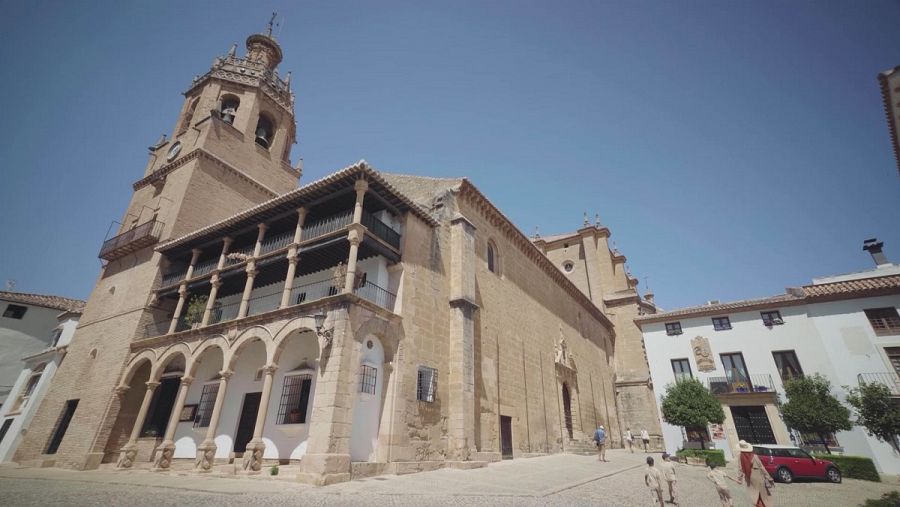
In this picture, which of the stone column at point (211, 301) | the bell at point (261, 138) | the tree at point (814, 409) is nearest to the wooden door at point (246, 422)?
the stone column at point (211, 301)

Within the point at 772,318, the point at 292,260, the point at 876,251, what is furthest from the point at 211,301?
the point at 876,251

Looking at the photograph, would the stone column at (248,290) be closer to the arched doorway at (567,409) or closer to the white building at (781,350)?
the arched doorway at (567,409)

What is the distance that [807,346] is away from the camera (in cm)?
1798

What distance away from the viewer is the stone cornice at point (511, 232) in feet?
54.0

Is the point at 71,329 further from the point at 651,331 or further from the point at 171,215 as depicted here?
the point at 651,331

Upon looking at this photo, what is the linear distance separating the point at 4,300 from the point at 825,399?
4283cm

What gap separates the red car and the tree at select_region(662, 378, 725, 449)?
5172mm

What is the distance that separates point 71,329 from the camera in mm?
20391

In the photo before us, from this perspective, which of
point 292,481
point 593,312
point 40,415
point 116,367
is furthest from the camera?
point 593,312

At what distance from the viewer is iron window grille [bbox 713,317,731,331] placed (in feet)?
67.1

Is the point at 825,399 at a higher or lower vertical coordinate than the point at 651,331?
lower

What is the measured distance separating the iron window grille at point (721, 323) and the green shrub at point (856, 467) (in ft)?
27.2

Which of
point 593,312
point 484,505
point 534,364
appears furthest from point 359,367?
point 593,312

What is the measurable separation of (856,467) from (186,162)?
2892 cm
